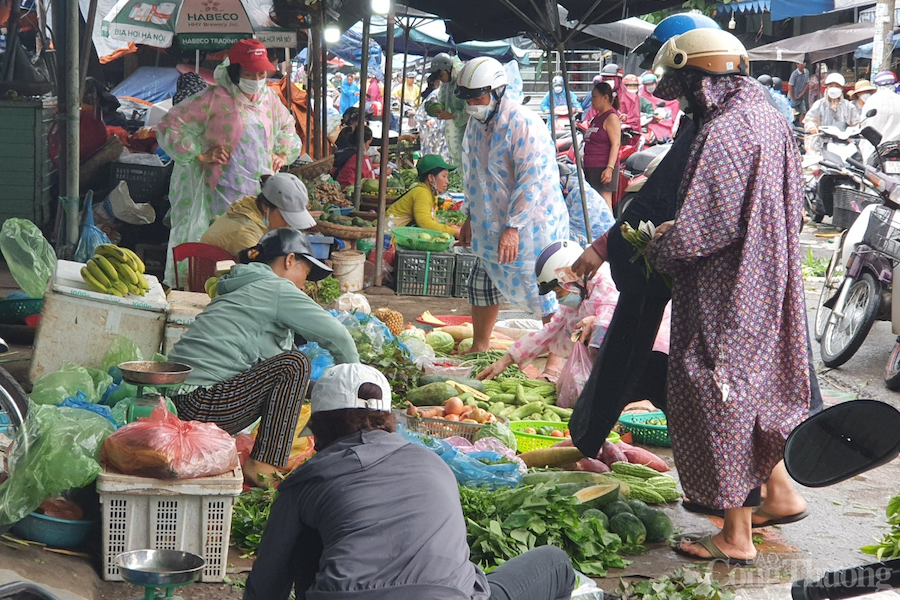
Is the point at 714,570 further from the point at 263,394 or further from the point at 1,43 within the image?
the point at 1,43

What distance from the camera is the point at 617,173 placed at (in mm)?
13305

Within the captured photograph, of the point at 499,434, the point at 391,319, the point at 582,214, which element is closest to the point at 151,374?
the point at 499,434

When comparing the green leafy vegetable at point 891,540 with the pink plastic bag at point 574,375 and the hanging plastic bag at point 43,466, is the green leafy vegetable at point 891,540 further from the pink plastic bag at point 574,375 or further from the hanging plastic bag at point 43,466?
the hanging plastic bag at point 43,466

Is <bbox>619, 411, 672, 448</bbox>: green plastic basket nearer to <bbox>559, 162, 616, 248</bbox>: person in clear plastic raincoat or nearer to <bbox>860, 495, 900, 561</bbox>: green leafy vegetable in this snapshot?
<bbox>860, 495, 900, 561</bbox>: green leafy vegetable

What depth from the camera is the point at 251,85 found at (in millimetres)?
7793

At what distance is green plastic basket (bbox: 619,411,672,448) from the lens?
233 inches

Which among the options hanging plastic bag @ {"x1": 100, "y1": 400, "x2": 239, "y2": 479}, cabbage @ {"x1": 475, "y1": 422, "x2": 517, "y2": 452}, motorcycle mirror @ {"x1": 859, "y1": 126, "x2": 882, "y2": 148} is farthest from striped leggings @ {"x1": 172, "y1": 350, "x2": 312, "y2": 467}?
motorcycle mirror @ {"x1": 859, "y1": 126, "x2": 882, "y2": 148}

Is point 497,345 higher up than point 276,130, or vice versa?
point 276,130

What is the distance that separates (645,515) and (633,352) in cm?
73

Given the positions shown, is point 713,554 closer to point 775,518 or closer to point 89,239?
point 775,518

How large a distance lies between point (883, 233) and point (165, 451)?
237 inches

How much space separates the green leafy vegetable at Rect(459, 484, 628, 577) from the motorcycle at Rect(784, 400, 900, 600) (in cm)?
235

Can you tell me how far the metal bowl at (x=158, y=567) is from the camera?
2953 millimetres

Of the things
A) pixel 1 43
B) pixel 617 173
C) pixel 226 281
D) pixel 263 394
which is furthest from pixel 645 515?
pixel 1 43
